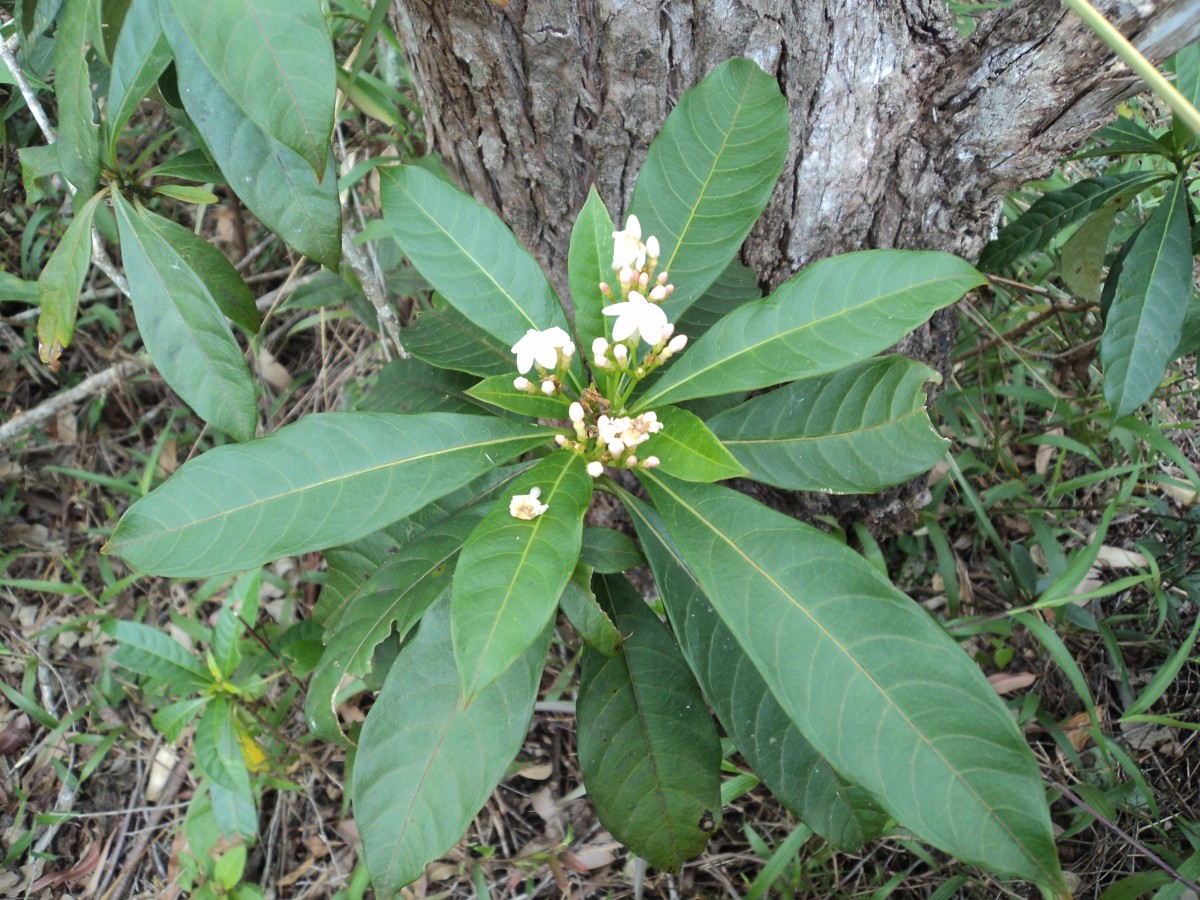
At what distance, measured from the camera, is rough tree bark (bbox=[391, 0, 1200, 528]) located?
1.40 meters

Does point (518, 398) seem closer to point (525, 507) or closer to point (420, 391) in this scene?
point (525, 507)

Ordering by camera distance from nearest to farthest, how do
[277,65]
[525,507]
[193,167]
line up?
[277,65]
[525,507]
[193,167]

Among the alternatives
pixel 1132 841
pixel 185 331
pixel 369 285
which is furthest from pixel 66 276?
pixel 1132 841

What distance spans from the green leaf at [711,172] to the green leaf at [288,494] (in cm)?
53

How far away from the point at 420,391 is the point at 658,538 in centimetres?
71

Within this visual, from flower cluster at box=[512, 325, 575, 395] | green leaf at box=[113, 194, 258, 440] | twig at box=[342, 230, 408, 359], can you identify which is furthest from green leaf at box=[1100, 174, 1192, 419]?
green leaf at box=[113, 194, 258, 440]

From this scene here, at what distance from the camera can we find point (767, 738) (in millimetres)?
1423

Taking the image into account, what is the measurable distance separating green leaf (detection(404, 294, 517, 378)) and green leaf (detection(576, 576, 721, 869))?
628 millimetres

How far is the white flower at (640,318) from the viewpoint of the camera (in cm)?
120

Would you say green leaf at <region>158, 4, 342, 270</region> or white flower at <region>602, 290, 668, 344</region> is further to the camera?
green leaf at <region>158, 4, 342, 270</region>

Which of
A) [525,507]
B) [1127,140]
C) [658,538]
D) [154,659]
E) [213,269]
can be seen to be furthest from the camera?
[154,659]

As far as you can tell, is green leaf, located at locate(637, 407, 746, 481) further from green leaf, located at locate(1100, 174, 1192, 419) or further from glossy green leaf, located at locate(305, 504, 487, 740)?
green leaf, located at locate(1100, 174, 1192, 419)

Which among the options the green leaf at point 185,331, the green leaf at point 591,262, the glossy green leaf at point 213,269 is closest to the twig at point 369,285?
the glossy green leaf at point 213,269

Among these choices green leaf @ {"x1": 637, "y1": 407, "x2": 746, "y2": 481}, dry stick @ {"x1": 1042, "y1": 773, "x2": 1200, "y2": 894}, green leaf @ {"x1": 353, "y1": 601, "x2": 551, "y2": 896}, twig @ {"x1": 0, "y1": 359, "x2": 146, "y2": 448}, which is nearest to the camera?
green leaf @ {"x1": 637, "y1": 407, "x2": 746, "y2": 481}
